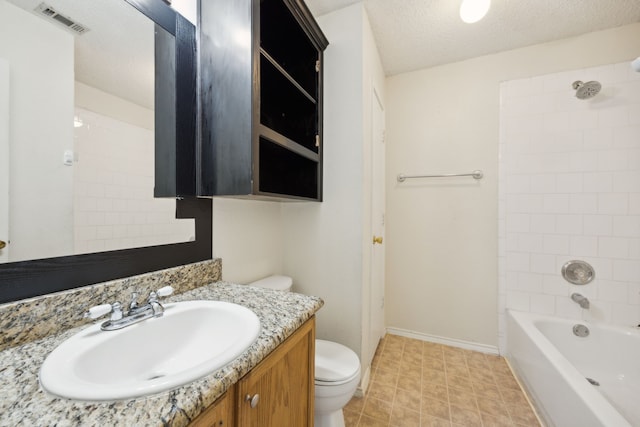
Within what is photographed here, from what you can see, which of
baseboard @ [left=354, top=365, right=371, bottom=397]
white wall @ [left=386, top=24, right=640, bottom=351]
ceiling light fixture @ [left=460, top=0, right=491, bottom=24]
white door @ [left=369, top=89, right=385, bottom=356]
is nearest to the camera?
ceiling light fixture @ [left=460, top=0, right=491, bottom=24]

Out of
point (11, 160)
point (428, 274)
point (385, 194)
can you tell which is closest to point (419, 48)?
point (385, 194)

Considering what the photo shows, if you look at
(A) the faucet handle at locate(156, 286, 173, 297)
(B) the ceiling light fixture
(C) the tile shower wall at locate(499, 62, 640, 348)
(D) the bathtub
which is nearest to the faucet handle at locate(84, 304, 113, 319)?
(A) the faucet handle at locate(156, 286, 173, 297)

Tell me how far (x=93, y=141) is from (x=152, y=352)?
0.68 meters

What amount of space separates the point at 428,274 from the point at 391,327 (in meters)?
0.61

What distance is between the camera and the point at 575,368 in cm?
138

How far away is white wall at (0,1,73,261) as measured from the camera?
0.64 m

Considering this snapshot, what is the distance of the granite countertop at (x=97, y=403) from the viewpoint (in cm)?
38

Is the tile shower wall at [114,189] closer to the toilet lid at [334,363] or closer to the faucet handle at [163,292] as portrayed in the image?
the faucet handle at [163,292]

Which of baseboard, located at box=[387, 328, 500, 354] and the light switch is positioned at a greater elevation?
the light switch

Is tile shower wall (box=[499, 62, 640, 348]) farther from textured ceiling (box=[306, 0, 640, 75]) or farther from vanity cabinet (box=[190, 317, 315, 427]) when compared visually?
vanity cabinet (box=[190, 317, 315, 427])

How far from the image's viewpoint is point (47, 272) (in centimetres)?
69

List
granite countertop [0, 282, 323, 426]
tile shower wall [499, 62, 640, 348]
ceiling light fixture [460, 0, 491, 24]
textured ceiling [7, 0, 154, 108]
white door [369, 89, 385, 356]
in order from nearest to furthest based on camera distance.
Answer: granite countertop [0, 282, 323, 426] < textured ceiling [7, 0, 154, 108] < ceiling light fixture [460, 0, 491, 24] < tile shower wall [499, 62, 640, 348] < white door [369, 89, 385, 356]

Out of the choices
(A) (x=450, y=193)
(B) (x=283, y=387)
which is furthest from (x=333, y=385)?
(A) (x=450, y=193)

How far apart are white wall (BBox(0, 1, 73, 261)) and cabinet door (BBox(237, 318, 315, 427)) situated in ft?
2.22
